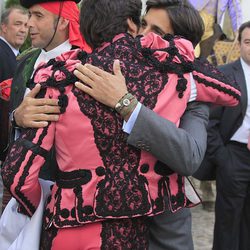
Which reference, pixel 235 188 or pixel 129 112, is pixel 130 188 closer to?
pixel 129 112

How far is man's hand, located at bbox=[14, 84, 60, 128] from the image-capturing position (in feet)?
5.43

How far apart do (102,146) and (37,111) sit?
0.25 m

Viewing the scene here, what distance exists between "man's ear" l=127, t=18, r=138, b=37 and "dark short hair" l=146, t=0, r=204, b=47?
0.21 meters

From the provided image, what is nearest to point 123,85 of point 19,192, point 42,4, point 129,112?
point 129,112

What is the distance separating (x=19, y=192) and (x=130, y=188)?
384mm

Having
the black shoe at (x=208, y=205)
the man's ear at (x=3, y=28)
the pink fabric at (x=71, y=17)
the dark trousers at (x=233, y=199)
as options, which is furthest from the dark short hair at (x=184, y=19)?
the black shoe at (x=208, y=205)

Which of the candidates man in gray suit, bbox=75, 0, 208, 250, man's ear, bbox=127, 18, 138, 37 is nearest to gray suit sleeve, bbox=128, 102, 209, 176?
man in gray suit, bbox=75, 0, 208, 250

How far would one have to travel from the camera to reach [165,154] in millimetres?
1647

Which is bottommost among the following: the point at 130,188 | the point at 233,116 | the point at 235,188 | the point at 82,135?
the point at 235,188

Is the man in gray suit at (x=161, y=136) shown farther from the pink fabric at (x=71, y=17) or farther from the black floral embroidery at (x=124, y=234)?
the pink fabric at (x=71, y=17)

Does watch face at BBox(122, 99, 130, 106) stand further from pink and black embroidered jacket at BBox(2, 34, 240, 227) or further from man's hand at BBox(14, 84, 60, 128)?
man's hand at BBox(14, 84, 60, 128)

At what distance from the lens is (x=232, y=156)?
3887mm

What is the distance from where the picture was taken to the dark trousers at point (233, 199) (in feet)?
12.7

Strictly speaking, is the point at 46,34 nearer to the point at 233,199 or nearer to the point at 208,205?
the point at 233,199
